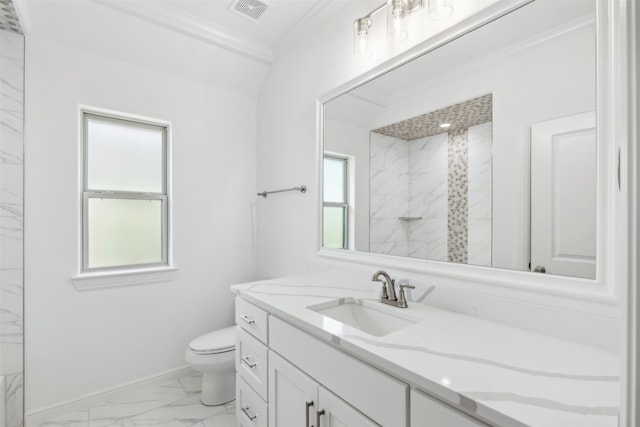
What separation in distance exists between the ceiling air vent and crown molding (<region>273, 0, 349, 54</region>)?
0.24 metres

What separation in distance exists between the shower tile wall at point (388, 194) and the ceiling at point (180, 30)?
1.00 meters

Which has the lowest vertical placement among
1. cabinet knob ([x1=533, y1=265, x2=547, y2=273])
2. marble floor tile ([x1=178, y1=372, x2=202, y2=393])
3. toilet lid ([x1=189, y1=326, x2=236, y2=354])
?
marble floor tile ([x1=178, y1=372, x2=202, y2=393])

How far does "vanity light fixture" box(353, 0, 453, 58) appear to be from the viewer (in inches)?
52.2

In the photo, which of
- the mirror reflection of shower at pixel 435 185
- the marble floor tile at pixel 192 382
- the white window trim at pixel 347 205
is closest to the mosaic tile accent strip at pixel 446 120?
the mirror reflection of shower at pixel 435 185

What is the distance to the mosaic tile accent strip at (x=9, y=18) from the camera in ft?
5.31

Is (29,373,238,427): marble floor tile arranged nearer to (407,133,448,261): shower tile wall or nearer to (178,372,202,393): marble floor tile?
(178,372,202,393): marble floor tile

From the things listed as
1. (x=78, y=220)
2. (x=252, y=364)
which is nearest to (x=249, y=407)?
(x=252, y=364)

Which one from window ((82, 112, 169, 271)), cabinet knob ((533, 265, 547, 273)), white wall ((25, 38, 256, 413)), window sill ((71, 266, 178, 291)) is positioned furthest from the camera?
window ((82, 112, 169, 271))

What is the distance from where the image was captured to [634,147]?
1.34 ft

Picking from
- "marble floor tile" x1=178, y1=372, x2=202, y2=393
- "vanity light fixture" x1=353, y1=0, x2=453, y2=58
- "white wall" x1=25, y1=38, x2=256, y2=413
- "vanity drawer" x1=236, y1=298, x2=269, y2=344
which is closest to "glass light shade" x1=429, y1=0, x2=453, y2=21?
"vanity light fixture" x1=353, y1=0, x2=453, y2=58

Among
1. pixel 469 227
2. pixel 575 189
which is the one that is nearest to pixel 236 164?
pixel 469 227

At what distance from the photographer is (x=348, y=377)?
3.24ft

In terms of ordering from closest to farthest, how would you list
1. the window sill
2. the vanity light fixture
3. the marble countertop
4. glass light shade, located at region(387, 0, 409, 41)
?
1. the marble countertop
2. the vanity light fixture
3. glass light shade, located at region(387, 0, 409, 41)
4. the window sill

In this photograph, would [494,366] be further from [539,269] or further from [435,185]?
[435,185]
